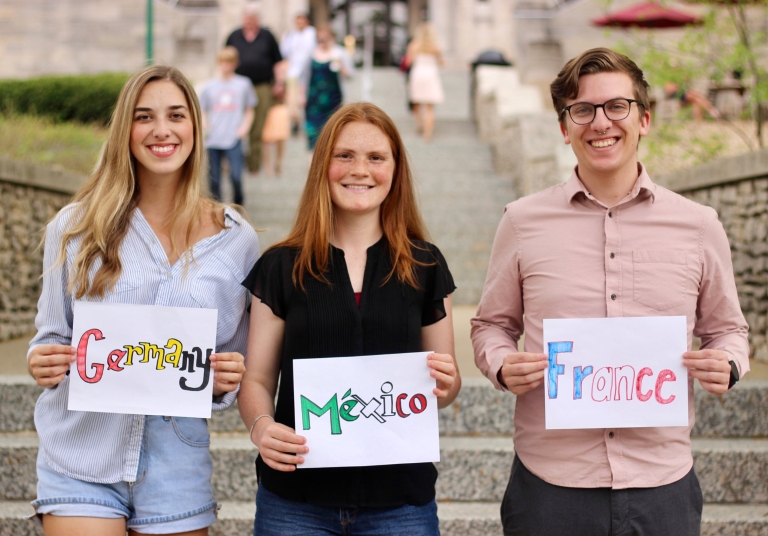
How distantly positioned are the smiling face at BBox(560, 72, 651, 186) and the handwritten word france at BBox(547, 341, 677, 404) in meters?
0.53

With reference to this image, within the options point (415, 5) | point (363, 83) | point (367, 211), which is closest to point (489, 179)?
point (367, 211)

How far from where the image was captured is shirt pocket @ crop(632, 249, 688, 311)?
2.47 metres

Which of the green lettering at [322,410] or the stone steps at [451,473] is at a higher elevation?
the green lettering at [322,410]

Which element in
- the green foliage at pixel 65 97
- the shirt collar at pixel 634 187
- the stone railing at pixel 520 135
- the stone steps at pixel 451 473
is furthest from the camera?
the green foliage at pixel 65 97

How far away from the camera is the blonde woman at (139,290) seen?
2.55 m

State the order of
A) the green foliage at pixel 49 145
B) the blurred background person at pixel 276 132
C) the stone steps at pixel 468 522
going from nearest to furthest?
the stone steps at pixel 468 522
the green foliage at pixel 49 145
the blurred background person at pixel 276 132

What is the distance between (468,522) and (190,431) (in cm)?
184

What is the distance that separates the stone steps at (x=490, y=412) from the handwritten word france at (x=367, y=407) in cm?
207

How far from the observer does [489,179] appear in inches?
407

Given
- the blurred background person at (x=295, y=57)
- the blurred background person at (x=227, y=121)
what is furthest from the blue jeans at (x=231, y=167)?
the blurred background person at (x=295, y=57)

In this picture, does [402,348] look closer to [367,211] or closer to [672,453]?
[367,211]

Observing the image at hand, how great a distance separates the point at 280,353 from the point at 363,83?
17592 mm

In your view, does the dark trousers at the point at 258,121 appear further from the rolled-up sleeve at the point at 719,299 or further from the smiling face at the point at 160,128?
the rolled-up sleeve at the point at 719,299

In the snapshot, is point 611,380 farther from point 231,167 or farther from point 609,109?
point 231,167
